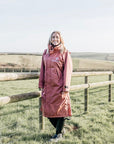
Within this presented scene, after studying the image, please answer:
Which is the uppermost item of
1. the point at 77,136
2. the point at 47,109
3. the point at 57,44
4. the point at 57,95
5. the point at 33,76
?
the point at 57,44

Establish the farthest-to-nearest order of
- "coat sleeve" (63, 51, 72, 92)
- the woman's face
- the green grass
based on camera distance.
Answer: the green grass
the woman's face
"coat sleeve" (63, 51, 72, 92)

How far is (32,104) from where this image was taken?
5.98m

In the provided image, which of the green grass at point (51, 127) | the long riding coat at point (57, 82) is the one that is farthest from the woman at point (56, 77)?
the green grass at point (51, 127)

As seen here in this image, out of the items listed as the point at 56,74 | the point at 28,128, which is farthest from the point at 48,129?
the point at 56,74

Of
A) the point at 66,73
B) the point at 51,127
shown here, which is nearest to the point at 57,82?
the point at 66,73

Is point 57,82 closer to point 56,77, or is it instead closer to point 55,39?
point 56,77

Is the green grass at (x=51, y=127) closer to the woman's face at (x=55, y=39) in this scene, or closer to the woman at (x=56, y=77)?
the woman at (x=56, y=77)

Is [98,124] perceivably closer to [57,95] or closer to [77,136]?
[77,136]

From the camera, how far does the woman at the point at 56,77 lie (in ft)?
10.1

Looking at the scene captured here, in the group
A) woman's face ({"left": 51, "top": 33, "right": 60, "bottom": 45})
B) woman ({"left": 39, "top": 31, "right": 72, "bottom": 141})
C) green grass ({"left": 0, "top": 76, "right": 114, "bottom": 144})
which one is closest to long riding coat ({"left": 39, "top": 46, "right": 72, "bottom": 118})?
woman ({"left": 39, "top": 31, "right": 72, "bottom": 141})

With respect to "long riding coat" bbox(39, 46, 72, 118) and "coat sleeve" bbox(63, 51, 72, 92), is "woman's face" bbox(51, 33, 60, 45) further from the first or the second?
"coat sleeve" bbox(63, 51, 72, 92)

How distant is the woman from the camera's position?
307cm

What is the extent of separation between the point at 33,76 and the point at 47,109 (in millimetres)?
643

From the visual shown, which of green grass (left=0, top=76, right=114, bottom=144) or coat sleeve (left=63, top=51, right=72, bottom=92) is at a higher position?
coat sleeve (left=63, top=51, right=72, bottom=92)
